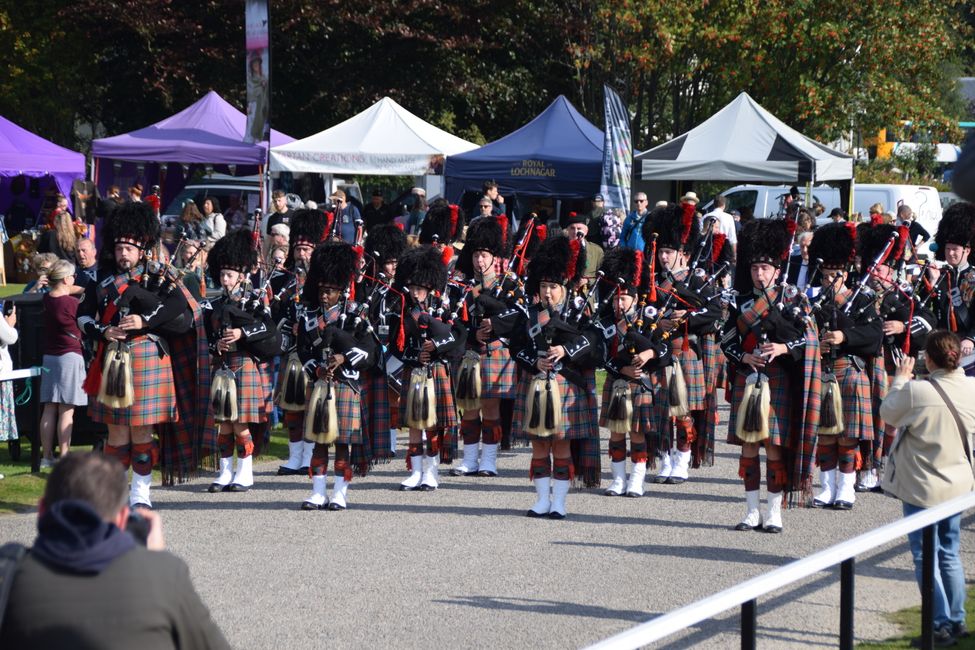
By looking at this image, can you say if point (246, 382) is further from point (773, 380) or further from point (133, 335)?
point (773, 380)

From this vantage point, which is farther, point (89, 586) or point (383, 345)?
point (383, 345)

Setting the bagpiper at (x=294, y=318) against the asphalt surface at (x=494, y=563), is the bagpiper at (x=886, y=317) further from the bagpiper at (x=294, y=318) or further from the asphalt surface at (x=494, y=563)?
the bagpiper at (x=294, y=318)

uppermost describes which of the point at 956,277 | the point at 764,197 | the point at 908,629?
the point at 764,197

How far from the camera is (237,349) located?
9.07 metres

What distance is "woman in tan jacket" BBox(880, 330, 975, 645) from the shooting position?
583 cm

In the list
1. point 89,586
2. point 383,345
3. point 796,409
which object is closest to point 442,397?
point 383,345

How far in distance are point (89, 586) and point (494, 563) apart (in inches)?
170

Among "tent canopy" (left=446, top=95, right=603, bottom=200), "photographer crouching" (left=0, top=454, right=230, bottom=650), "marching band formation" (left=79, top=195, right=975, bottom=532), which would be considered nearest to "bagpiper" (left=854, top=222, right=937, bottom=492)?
"marching band formation" (left=79, top=195, right=975, bottom=532)

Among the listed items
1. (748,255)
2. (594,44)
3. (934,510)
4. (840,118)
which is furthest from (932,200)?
(934,510)

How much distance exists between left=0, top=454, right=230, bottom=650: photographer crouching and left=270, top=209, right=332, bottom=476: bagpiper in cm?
567

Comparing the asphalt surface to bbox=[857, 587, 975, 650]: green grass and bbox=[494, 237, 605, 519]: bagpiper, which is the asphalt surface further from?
bbox=[494, 237, 605, 519]: bagpiper

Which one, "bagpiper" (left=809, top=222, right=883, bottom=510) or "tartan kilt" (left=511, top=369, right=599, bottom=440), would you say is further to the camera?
"bagpiper" (left=809, top=222, right=883, bottom=510)

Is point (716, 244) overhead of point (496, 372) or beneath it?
overhead

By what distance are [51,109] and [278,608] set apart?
24618 millimetres
